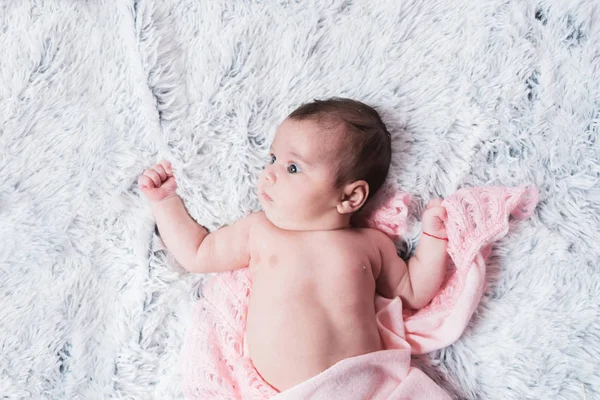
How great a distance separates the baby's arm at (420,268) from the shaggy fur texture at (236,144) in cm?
6

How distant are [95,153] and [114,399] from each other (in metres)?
0.60

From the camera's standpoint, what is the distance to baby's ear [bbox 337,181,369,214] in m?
1.51

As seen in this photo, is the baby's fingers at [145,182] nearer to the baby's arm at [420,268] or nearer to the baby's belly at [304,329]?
the baby's belly at [304,329]

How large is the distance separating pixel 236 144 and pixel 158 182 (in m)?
0.21

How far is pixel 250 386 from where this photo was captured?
146 centimetres

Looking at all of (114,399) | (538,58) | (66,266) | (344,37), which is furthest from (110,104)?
(538,58)

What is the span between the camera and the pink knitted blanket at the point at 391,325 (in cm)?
144

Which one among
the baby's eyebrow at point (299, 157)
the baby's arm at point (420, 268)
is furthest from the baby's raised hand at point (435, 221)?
the baby's eyebrow at point (299, 157)

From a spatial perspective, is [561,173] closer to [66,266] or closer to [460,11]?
[460,11]

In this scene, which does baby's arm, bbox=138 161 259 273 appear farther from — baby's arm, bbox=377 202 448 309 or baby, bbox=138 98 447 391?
baby's arm, bbox=377 202 448 309

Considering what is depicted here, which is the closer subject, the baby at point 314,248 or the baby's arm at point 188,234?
the baby at point 314,248

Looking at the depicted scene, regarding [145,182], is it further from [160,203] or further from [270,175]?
[270,175]

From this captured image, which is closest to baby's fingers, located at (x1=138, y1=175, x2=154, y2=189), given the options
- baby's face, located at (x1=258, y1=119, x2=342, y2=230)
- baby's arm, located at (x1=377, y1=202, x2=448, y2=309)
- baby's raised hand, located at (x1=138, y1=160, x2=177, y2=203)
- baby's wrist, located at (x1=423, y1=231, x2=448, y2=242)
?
baby's raised hand, located at (x1=138, y1=160, x2=177, y2=203)

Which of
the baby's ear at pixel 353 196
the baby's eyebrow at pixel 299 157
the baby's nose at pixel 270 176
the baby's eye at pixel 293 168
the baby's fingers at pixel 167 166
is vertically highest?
the baby's eyebrow at pixel 299 157
